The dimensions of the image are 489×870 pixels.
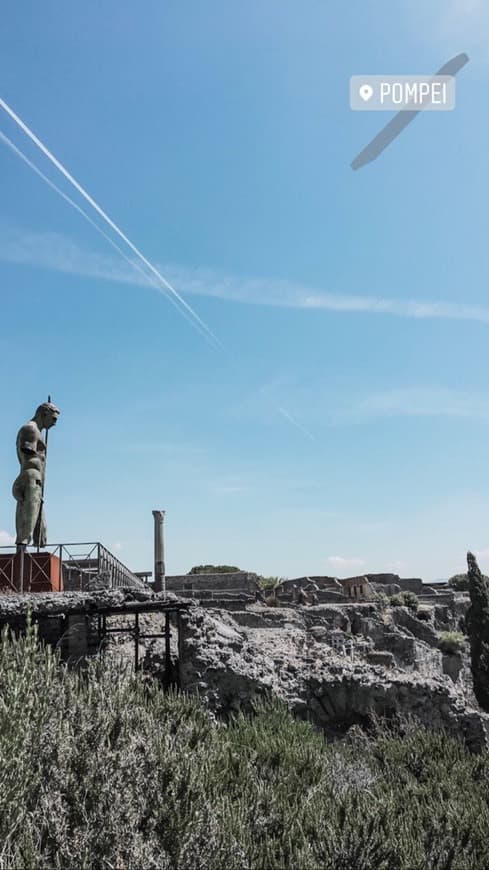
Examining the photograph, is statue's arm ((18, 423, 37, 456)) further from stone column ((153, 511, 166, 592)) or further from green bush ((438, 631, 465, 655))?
green bush ((438, 631, 465, 655))

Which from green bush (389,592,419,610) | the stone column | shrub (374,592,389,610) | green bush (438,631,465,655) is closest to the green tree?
green bush (438,631,465,655)

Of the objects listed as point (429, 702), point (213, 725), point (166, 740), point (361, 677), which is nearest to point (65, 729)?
point (166, 740)

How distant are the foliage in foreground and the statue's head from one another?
5.54 m

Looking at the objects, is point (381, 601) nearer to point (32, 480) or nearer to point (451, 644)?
point (451, 644)

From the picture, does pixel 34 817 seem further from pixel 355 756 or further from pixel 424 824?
pixel 355 756

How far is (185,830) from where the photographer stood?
6.45 m

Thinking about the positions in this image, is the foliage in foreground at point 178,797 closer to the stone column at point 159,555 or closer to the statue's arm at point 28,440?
the statue's arm at point 28,440

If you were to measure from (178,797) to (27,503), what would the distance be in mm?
7002

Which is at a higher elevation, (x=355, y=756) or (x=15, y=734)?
(x=15, y=734)

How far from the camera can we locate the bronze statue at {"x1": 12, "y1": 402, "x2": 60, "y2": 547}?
12484 mm

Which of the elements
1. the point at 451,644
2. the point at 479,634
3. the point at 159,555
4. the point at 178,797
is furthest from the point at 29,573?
the point at 451,644

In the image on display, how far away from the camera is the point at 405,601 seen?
35.0 metres

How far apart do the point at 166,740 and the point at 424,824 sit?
3.23 meters

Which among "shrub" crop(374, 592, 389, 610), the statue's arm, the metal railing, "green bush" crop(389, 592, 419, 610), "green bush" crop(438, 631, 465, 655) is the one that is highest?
the statue's arm
